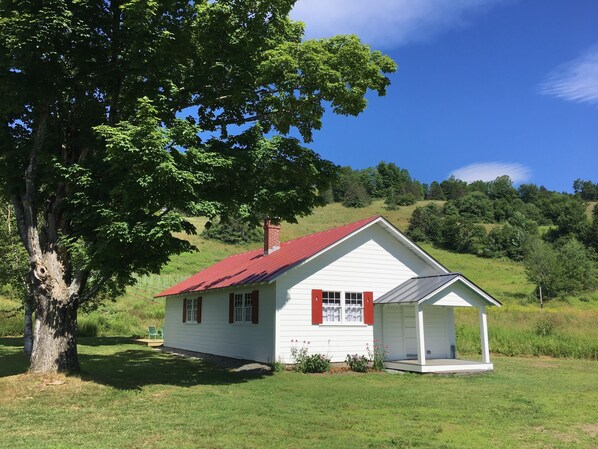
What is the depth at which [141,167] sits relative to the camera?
399 inches

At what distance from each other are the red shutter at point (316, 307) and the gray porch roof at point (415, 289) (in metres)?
2.29

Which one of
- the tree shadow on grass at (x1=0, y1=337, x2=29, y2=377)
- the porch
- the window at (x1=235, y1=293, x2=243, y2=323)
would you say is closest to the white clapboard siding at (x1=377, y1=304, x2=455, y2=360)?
the porch

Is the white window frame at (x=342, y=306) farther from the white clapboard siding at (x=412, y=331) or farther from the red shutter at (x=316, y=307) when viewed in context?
the white clapboard siding at (x=412, y=331)

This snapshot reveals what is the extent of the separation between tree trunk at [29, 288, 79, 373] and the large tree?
3 cm

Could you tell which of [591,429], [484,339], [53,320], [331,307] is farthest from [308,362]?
[591,429]

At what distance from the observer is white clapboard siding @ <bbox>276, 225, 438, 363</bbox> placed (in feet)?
52.2

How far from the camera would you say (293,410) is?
29.3 ft

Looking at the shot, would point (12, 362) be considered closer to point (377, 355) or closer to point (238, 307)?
point (238, 307)

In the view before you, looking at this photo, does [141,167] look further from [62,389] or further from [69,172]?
[62,389]

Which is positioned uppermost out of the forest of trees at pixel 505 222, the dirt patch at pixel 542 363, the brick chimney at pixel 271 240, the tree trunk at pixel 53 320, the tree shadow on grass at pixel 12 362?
the forest of trees at pixel 505 222

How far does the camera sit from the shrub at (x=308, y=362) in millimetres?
15128

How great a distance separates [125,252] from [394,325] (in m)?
10.8

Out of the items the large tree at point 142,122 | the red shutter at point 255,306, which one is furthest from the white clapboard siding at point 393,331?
the large tree at point 142,122

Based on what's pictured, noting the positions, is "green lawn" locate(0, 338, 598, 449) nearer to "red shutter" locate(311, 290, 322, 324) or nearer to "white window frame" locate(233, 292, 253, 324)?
"red shutter" locate(311, 290, 322, 324)
